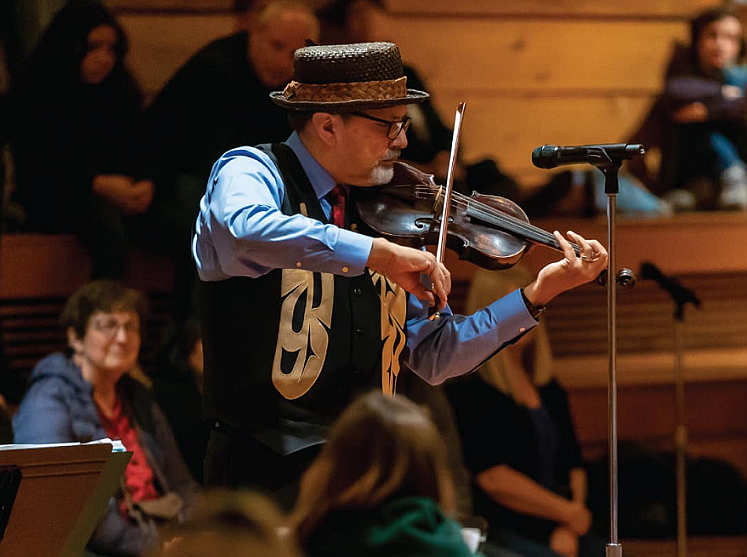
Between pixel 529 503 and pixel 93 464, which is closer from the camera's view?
pixel 93 464

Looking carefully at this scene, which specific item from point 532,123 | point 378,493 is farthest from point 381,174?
point 532,123

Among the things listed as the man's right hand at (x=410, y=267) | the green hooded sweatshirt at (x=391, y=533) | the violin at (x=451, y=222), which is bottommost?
the green hooded sweatshirt at (x=391, y=533)

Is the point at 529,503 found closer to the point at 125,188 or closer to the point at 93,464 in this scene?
the point at 125,188

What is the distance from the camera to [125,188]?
3939 millimetres

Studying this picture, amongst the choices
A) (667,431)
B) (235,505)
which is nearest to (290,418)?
(235,505)

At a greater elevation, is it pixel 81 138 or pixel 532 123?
pixel 532 123

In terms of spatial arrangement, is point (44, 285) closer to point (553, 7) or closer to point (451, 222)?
point (451, 222)

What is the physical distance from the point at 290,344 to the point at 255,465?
23cm

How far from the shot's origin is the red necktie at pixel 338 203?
2.38 metres

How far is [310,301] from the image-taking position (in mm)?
2301

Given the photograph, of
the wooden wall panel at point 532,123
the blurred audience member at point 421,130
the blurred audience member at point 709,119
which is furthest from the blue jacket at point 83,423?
the blurred audience member at point 709,119

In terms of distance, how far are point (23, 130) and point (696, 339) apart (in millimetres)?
2819

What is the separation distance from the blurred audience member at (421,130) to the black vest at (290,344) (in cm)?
166

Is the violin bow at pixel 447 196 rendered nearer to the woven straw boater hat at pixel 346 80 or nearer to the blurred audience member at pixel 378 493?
the woven straw boater hat at pixel 346 80
